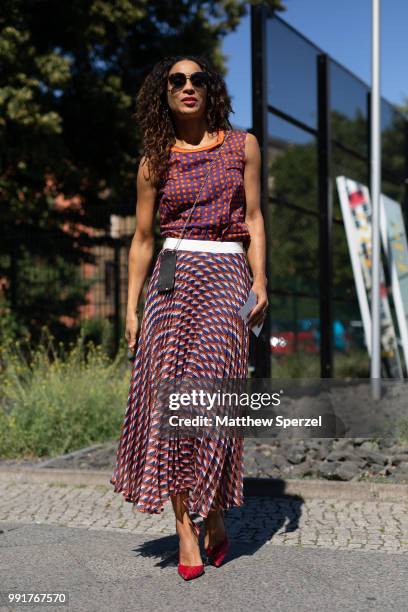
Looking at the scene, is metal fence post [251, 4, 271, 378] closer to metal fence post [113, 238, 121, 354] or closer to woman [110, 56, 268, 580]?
woman [110, 56, 268, 580]

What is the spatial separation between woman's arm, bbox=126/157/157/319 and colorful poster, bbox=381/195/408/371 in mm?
7161

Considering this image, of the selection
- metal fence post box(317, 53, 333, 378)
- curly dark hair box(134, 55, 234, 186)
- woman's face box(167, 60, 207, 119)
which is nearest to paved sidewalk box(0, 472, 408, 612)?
curly dark hair box(134, 55, 234, 186)

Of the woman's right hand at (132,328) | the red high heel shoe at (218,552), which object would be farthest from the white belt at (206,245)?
the red high heel shoe at (218,552)

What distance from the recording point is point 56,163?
14.3 m

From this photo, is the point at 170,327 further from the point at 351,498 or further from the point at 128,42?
the point at 128,42

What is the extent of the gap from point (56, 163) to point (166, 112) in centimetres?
1037

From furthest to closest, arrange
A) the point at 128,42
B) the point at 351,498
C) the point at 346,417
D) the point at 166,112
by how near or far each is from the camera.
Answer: the point at 128,42 → the point at 346,417 → the point at 351,498 → the point at 166,112

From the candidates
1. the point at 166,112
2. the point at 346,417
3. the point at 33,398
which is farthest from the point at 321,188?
the point at 166,112

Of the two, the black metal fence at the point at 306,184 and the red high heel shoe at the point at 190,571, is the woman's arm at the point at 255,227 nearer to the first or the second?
the red high heel shoe at the point at 190,571

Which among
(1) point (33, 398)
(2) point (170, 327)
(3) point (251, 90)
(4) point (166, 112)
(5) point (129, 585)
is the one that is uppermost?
(3) point (251, 90)

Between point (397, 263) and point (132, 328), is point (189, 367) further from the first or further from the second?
point (397, 263)

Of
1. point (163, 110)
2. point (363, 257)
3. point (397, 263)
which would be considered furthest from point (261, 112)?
point (397, 263)

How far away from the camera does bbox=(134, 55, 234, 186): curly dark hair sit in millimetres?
4148

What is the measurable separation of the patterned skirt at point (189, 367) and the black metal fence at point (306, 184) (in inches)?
147
